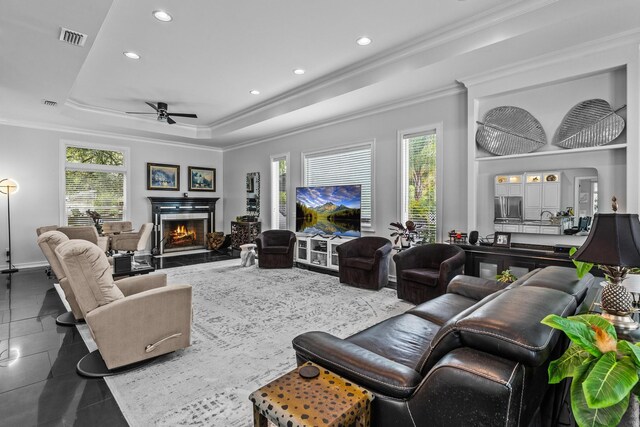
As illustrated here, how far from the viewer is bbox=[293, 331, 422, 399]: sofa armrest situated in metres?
1.25

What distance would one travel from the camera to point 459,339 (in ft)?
3.86

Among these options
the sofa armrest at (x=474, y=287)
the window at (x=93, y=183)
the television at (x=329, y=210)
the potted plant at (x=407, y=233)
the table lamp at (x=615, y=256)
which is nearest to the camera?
the table lamp at (x=615, y=256)

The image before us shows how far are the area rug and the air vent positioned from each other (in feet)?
9.53

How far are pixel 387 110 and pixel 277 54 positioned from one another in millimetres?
2145

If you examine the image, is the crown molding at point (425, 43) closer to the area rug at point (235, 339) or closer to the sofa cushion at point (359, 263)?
the sofa cushion at point (359, 263)

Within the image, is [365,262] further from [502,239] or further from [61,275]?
[61,275]

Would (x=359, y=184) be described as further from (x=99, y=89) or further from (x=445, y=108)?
(x=99, y=89)

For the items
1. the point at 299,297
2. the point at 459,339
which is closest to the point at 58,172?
the point at 299,297

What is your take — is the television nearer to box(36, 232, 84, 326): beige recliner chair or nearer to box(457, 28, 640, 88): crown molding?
box(457, 28, 640, 88): crown molding

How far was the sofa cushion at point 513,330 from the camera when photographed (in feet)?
3.36

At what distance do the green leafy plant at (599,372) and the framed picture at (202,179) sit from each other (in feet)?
29.5

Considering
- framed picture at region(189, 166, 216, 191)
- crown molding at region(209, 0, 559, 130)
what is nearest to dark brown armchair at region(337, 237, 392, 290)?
crown molding at region(209, 0, 559, 130)

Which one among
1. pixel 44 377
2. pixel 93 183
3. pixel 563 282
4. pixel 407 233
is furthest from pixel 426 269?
pixel 93 183

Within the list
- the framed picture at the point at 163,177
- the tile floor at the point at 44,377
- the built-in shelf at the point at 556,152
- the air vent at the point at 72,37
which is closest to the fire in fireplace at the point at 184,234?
the framed picture at the point at 163,177
